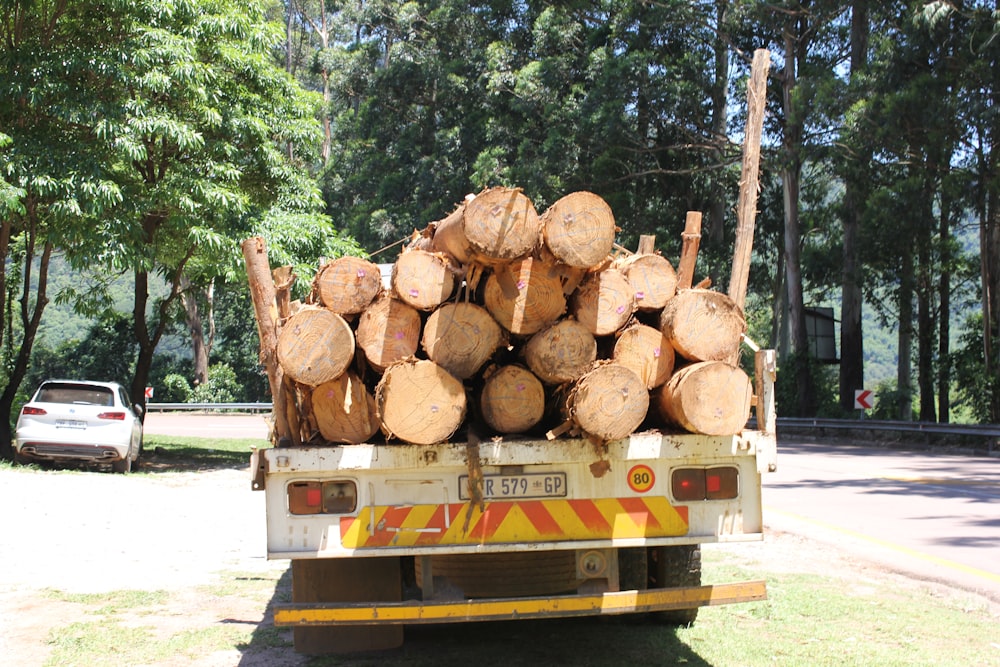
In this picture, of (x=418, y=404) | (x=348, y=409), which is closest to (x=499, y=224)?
(x=418, y=404)

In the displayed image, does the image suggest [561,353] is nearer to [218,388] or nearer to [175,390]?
[218,388]

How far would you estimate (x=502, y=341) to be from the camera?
526 centimetres

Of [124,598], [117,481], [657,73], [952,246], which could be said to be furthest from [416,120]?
[124,598]

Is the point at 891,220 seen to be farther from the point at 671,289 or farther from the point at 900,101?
the point at 671,289

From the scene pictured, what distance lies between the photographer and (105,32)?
55.3 ft

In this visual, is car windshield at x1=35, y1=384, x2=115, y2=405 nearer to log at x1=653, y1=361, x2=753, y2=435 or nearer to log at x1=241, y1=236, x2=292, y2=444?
log at x1=241, y1=236, x2=292, y2=444

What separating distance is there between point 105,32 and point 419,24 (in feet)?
83.1

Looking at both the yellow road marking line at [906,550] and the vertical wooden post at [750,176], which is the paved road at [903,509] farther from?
the vertical wooden post at [750,176]

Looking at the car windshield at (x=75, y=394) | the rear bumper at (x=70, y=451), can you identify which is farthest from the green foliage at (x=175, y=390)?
the car windshield at (x=75, y=394)

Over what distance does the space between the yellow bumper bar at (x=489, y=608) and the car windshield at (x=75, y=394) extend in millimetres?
12249

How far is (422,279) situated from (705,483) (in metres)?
1.70

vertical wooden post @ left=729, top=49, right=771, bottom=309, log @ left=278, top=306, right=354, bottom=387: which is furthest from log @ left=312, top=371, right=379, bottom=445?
vertical wooden post @ left=729, top=49, right=771, bottom=309

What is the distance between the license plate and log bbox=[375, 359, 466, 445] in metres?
0.29

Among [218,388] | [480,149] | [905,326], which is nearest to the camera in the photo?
[905,326]
